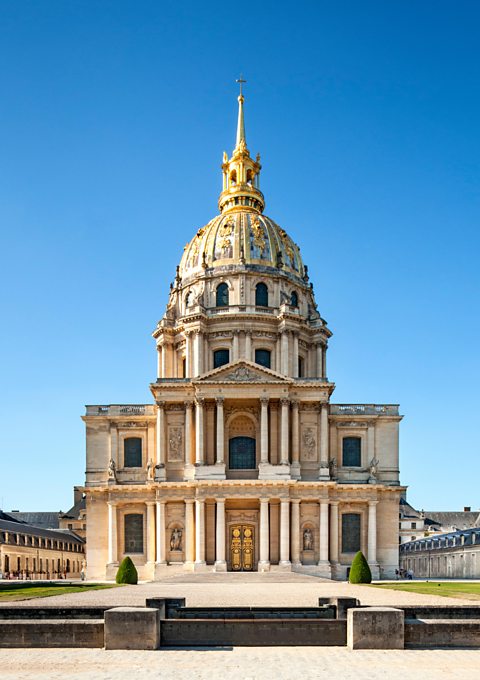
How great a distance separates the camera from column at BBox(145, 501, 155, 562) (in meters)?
61.4

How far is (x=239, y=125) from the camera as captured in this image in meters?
87.8

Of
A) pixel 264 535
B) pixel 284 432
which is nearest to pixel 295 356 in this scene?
pixel 284 432

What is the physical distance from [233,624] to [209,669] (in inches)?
131

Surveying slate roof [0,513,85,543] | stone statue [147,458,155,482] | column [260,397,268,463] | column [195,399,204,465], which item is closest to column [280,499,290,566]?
column [260,397,268,463]

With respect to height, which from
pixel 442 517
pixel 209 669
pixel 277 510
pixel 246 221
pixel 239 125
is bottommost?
pixel 442 517

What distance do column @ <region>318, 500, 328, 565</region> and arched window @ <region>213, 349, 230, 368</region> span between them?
56.6ft

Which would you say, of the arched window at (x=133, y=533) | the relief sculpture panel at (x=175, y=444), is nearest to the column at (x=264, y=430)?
the relief sculpture panel at (x=175, y=444)

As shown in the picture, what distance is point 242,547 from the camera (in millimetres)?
61375

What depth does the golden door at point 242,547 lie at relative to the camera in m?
61.0

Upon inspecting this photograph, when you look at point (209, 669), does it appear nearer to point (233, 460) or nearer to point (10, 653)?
point (10, 653)

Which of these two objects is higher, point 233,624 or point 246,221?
point 246,221

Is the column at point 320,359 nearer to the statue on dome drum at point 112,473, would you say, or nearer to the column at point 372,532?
the column at point 372,532

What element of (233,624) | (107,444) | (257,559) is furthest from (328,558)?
(233,624)

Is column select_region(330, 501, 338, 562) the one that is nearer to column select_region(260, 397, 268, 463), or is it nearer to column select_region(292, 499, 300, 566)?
column select_region(292, 499, 300, 566)
